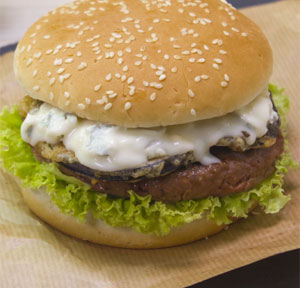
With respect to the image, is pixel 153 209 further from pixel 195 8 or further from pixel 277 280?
pixel 195 8

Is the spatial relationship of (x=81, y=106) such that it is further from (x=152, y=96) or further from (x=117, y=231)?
(x=117, y=231)

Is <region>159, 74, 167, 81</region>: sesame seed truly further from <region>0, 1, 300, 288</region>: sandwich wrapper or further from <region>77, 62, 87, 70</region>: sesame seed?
<region>0, 1, 300, 288</region>: sandwich wrapper

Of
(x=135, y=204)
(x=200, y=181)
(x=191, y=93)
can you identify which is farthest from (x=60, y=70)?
(x=200, y=181)

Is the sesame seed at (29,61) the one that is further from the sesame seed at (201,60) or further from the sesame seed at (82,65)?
the sesame seed at (201,60)

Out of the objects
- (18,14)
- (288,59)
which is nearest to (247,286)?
(288,59)

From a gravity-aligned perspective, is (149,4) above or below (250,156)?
above

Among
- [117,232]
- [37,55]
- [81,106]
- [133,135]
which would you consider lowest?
[117,232]

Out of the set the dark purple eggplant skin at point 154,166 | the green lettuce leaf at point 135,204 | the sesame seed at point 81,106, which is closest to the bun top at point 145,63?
the sesame seed at point 81,106
